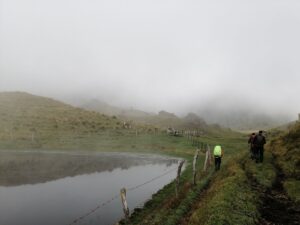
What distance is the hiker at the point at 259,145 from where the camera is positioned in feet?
124

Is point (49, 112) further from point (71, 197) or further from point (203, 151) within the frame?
point (71, 197)

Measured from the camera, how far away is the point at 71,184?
46031mm

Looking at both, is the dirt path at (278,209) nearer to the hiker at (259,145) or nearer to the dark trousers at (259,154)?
the hiker at (259,145)

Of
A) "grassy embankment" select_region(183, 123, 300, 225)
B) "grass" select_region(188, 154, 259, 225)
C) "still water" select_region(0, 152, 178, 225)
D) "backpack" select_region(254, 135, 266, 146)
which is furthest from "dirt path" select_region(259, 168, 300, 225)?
"still water" select_region(0, 152, 178, 225)

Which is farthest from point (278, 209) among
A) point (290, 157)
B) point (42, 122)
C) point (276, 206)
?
point (42, 122)

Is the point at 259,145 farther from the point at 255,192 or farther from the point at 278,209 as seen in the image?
the point at 278,209

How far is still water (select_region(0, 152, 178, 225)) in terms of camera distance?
32969 millimetres

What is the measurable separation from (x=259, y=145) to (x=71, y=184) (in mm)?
22764

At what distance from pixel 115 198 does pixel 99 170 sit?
18.8 meters

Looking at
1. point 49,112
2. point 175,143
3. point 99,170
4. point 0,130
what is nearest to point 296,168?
point 99,170

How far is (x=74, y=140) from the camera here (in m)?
98.3

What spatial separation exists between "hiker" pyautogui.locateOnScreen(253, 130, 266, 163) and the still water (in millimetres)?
12091

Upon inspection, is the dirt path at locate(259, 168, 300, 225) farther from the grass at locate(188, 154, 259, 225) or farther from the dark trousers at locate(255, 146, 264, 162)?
the dark trousers at locate(255, 146, 264, 162)

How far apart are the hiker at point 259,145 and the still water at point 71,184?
1209 centimetres
